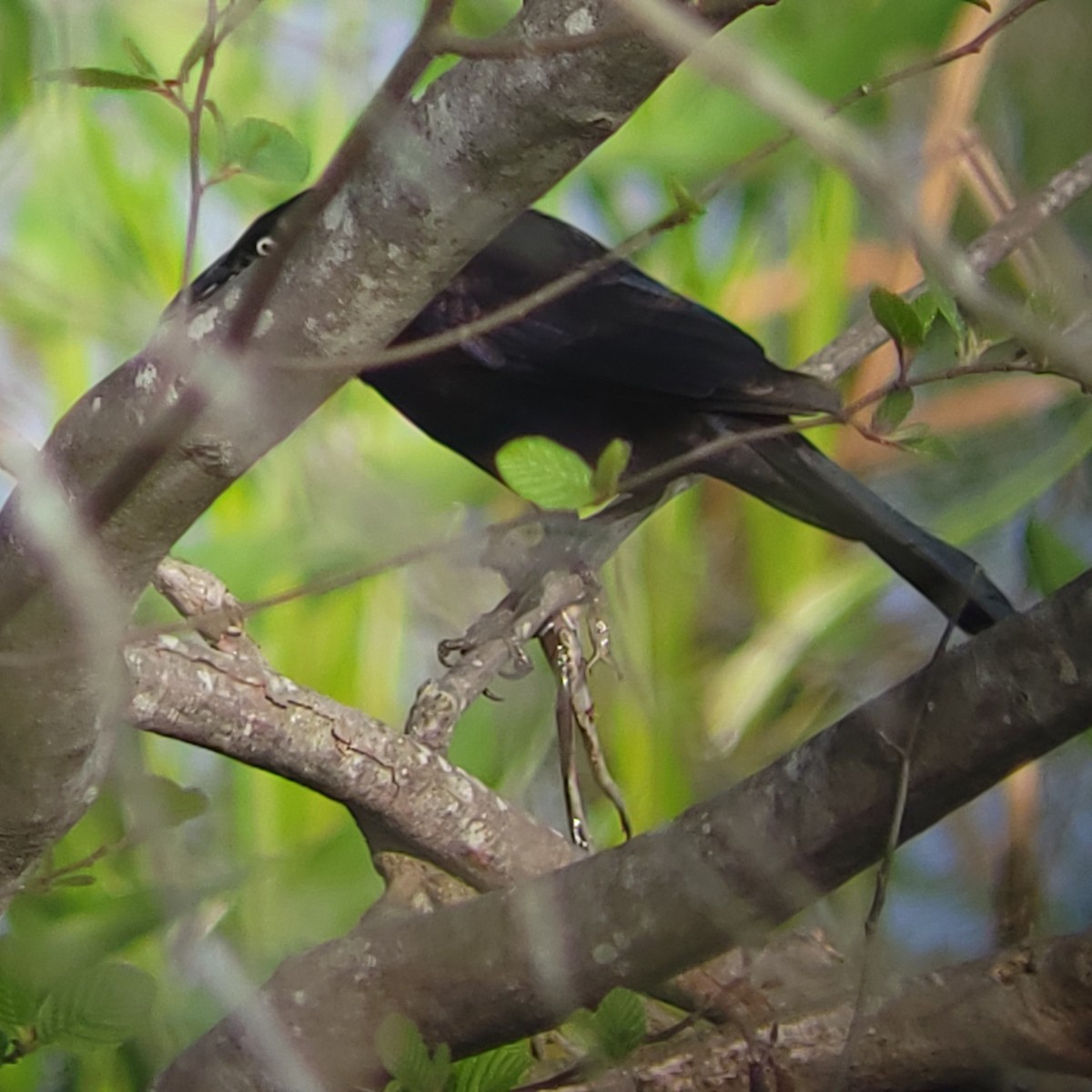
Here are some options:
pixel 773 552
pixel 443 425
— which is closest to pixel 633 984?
pixel 443 425

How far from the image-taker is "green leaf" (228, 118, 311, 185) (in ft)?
1.72

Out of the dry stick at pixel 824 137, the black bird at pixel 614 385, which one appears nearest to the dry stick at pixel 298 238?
the dry stick at pixel 824 137

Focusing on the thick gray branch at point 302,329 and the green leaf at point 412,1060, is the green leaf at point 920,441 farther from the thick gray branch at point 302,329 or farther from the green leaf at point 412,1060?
the green leaf at point 412,1060

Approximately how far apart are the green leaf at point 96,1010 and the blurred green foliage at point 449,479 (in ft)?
0.11

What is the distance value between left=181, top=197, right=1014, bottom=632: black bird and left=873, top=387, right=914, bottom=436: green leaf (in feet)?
1.97

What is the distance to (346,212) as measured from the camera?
0.47 meters

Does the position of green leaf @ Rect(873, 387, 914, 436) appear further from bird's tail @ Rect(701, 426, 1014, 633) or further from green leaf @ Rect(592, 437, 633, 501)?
bird's tail @ Rect(701, 426, 1014, 633)

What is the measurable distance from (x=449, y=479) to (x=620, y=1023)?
78 centimetres

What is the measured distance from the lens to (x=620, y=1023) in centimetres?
59

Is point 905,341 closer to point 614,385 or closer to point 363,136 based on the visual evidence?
point 363,136

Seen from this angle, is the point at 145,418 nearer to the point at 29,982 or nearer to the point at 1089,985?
the point at 29,982

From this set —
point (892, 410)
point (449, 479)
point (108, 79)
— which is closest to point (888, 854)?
point (892, 410)

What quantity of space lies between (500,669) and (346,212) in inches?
22.7

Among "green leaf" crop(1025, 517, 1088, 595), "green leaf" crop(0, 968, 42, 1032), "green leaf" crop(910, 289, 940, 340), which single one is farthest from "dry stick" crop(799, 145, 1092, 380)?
"green leaf" crop(0, 968, 42, 1032)
